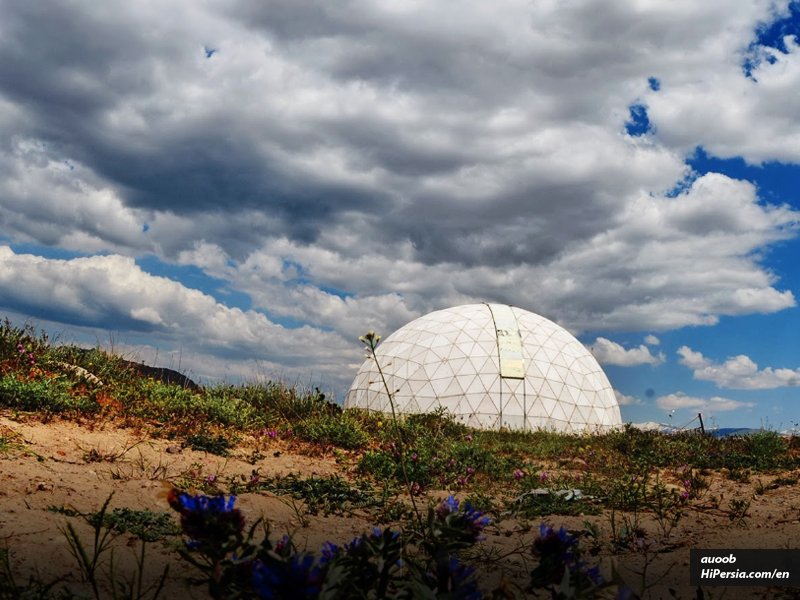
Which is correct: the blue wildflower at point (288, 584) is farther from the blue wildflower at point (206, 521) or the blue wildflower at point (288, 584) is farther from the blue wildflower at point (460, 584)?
the blue wildflower at point (460, 584)

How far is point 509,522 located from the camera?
6184 millimetres

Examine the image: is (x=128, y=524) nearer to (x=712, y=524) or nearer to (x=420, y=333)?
(x=712, y=524)

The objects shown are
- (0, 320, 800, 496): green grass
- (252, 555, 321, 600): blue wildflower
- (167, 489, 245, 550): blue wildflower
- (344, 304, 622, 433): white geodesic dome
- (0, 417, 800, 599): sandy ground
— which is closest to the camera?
(252, 555, 321, 600): blue wildflower

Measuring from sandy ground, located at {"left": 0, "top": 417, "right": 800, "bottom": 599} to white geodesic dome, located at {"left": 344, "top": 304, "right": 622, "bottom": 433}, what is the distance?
57.2 feet

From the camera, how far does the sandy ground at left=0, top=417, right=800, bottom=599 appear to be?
405 cm

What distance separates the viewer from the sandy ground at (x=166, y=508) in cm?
405

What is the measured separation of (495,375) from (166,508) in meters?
22.8

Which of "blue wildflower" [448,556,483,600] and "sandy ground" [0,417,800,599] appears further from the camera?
"sandy ground" [0,417,800,599]

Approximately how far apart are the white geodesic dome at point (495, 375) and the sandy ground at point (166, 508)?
1743 cm

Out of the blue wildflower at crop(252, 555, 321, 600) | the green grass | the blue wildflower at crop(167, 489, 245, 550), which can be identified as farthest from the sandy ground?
the blue wildflower at crop(252, 555, 321, 600)

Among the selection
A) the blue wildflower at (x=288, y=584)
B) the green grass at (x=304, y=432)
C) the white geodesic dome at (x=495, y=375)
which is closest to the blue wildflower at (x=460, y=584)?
the blue wildflower at (x=288, y=584)

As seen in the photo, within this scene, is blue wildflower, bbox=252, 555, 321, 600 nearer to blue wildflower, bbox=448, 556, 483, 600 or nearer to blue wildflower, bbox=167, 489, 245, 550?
blue wildflower, bbox=167, 489, 245, 550

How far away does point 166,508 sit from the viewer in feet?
17.5

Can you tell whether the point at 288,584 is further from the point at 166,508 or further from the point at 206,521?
the point at 166,508
